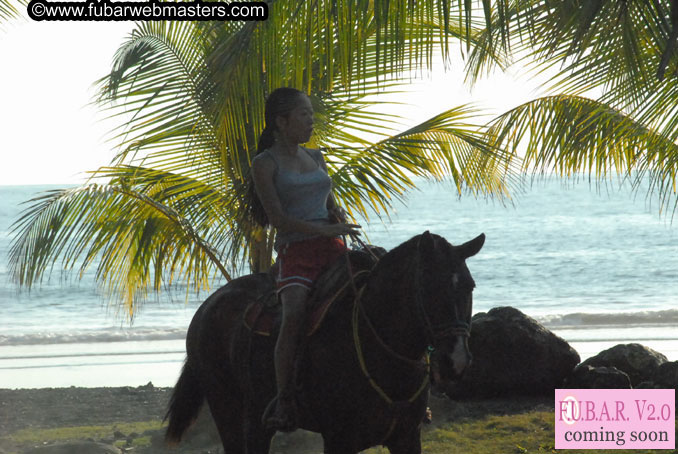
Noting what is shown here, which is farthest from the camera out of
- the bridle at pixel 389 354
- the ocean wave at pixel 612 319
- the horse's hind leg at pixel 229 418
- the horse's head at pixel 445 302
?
the ocean wave at pixel 612 319

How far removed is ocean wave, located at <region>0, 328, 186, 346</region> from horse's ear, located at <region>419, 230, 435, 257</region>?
52.7ft

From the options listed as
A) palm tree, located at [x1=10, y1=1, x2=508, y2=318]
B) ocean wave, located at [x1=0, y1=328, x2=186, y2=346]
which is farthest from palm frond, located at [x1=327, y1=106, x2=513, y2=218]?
ocean wave, located at [x1=0, y1=328, x2=186, y2=346]

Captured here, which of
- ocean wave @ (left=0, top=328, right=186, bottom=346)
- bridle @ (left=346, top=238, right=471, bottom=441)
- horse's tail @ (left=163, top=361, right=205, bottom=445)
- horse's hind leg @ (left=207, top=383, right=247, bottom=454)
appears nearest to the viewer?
bridle @ (left=346, top=238, right=471, bottom=441)

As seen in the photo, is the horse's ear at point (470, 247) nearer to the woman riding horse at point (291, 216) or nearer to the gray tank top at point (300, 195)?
the woman riding horse at point (291, 216)

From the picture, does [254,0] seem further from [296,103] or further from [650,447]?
[650,447]

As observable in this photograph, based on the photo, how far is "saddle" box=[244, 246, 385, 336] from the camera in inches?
144

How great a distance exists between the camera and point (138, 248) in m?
7.36

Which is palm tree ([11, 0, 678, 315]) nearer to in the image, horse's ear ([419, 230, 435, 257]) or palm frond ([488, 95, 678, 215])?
palm frond ([488, 95, 678, 215])

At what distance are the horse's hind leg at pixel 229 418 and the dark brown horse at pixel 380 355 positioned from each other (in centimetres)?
7

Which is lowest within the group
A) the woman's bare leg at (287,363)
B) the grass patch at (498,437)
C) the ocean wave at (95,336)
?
the ocean wave at (95,336)

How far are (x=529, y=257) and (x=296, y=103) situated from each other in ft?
120

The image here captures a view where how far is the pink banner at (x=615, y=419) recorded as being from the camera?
21.5 feet

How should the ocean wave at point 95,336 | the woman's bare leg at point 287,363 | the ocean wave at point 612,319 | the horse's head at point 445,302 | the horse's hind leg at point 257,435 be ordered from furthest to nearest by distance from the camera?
the ocean wave at point 612,319
the ocean wave at point 95,336
the horse's hind leg at point 257,435
the woman's bare leg at point 287,363
the horse's head at point 445,302

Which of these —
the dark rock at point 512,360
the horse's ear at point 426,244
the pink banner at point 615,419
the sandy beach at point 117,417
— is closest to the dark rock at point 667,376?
the pink banner at point 615,419
